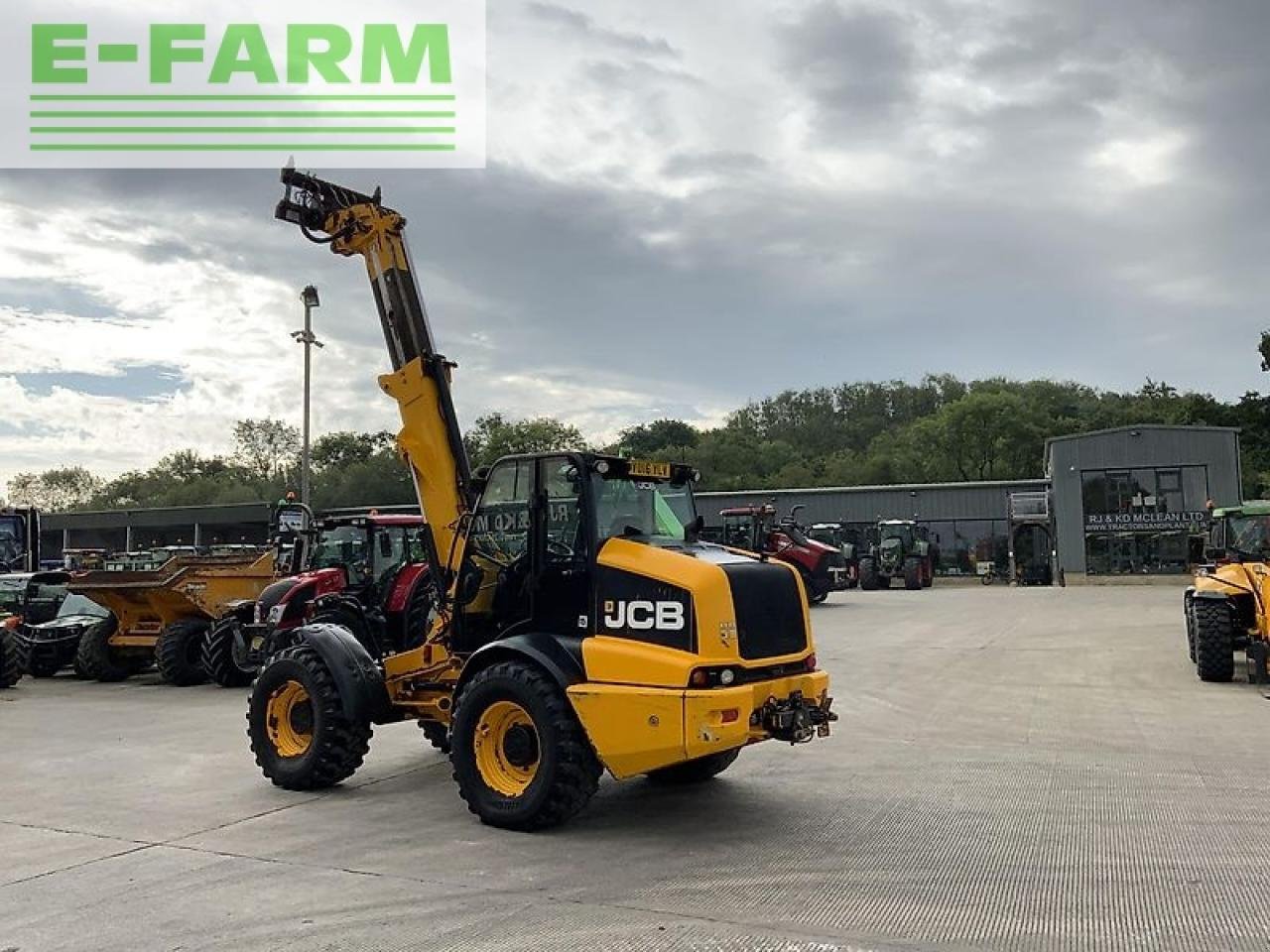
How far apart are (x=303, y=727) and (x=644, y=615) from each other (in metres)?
3.22

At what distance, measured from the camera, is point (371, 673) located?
775cm

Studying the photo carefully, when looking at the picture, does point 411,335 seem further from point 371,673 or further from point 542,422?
point 542,422

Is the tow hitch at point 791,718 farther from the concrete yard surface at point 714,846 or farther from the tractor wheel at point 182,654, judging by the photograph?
the tractor wheel at point 182,654

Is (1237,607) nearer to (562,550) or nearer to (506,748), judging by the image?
(562,550)

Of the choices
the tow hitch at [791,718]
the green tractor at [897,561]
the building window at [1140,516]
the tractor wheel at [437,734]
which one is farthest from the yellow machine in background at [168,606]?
the building window at [1140,516]

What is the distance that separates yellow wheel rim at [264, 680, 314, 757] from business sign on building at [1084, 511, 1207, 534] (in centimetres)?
3444

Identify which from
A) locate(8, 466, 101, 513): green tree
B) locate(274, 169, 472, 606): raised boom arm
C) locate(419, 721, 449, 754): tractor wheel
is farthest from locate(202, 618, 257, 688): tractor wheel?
locate(8, 466, 101, 513): green tree

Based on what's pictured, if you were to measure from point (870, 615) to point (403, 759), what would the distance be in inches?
653

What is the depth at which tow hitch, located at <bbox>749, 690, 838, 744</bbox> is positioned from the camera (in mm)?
6250

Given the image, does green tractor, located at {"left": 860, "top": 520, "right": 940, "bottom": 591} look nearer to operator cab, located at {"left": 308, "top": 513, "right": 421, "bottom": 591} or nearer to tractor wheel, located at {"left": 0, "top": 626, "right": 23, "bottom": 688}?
operator cab, located at {"left": 308, "top": 513, "right": 421, "bottom": 591}

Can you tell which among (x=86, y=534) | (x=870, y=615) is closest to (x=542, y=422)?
(x=86, y=534)

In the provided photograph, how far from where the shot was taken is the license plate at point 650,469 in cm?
714

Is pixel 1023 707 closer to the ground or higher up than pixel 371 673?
closer to the ground

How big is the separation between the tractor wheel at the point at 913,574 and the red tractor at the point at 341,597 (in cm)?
2692
